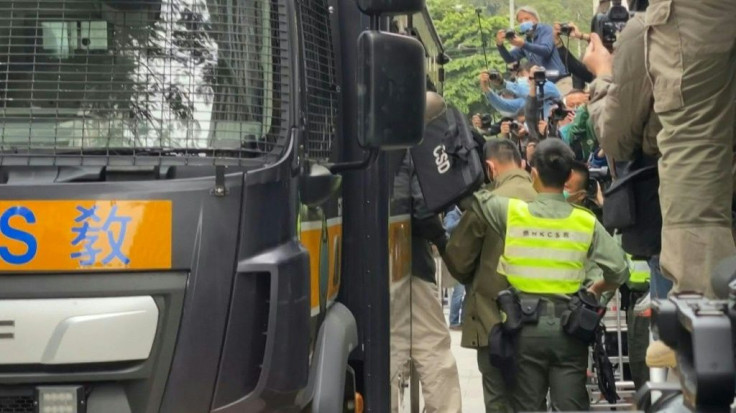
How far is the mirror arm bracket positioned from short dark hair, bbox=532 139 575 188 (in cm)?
258

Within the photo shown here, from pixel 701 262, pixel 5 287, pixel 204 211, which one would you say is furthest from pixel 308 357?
pixel 701 262

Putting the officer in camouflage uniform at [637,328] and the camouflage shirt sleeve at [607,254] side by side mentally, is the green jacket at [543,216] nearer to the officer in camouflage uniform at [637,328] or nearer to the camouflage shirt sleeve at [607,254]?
the camouflage shirt sleeve at [607,254]

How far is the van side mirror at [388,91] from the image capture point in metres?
4.60

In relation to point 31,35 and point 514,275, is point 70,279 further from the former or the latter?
point 514,275

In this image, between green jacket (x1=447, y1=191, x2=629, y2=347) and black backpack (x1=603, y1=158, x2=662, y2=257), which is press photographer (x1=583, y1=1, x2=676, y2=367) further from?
green jacket (x1=447, y1=191, x2=629, y2=347)

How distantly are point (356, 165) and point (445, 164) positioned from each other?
174cm

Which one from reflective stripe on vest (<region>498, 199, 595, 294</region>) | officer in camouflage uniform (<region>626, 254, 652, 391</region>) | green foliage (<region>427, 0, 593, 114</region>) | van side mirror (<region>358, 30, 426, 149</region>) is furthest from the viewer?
green foliage (<region>427, 0, 593, 114</region>)

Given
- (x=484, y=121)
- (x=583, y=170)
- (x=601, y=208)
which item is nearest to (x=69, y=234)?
(x=583, y=170)

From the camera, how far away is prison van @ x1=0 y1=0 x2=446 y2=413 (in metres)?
4.02

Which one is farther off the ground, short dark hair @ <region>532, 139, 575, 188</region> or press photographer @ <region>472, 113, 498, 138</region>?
press photographer @ <region>472, 113, 498, 138</region>

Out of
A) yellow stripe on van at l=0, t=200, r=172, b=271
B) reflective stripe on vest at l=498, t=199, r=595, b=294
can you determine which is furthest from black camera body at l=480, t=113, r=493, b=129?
yellow stripe on van at l=0, t=200, r=172, b=271

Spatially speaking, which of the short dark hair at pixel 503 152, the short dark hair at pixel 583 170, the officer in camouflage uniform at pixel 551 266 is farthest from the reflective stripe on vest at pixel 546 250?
the short dark hair at pixel 583 170

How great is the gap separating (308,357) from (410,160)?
243cm

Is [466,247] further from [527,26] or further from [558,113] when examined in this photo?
[527,26]
